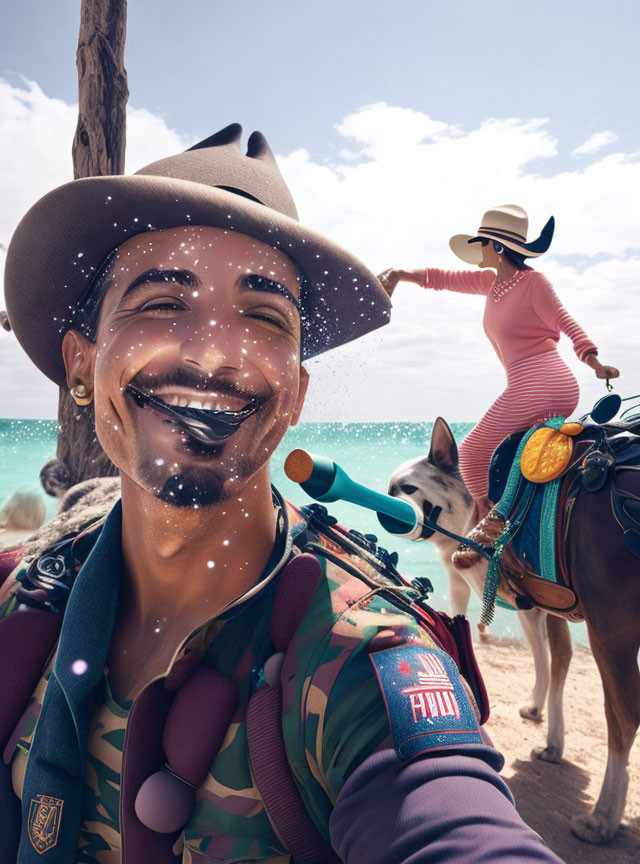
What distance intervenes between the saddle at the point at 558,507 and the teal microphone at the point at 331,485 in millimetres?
1763

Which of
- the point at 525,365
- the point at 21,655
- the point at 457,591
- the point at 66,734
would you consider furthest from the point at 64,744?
the point at 457,591

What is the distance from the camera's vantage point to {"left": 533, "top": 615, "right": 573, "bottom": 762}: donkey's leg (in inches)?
154

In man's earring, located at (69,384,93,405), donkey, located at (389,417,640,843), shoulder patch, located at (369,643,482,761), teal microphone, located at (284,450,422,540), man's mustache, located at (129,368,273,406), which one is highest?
man's mustache, located at (129,368,273,406)

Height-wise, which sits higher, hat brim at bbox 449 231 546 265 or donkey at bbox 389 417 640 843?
hat brim at bbox 449 231 546 265

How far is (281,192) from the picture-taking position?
168 cm

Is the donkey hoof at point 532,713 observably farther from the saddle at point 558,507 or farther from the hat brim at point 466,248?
the hat brim at point 466,248

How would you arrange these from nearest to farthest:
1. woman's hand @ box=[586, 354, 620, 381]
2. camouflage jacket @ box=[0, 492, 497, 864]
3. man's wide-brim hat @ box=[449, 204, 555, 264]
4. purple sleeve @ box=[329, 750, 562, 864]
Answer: purple sleeve @ box=[329, 750, 562, 864]
camouflage jacket @ box=[0, 492, 497, 864]
woman's hand @ box=[586, 354, 620, 381]
man's wide-brim hat @ box=[449, 204, 555, 264]

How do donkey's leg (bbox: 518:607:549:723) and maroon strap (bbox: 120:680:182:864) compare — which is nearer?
maroon strap (bbox: 120:680:182:864)

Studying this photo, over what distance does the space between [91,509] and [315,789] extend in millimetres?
2605

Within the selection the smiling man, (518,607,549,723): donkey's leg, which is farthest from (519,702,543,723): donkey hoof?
the smiling man

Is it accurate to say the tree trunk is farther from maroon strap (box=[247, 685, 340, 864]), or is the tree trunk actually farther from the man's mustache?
maroon strap (box=[247, 685, 340, 864])

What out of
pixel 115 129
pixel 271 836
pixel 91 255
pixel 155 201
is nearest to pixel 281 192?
pixel 155 201

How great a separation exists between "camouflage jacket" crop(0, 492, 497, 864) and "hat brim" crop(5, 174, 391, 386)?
0.77 meters

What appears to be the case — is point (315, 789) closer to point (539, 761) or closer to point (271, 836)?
point (271, 836)
